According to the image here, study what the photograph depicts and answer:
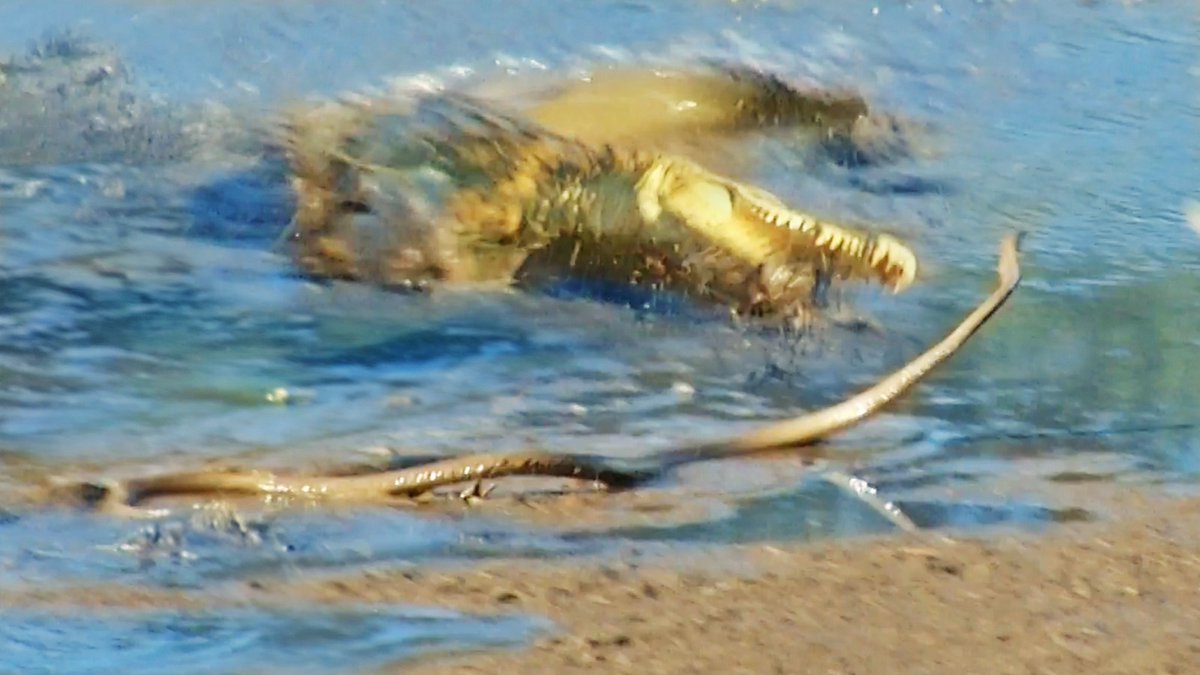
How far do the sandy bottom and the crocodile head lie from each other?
166 cm

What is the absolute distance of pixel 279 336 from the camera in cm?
486

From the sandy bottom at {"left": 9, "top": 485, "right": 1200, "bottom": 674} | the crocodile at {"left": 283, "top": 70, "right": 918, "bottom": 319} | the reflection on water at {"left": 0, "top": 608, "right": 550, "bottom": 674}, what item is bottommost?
the reflection on water at {"left": 0, "top": 608, "right": 550, "bottom": 674}

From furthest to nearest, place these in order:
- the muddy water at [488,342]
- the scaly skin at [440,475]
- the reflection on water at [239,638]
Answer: the scaly skin at [440,475] → the muddy water at [488,342] → the reflection on water at [239,638]

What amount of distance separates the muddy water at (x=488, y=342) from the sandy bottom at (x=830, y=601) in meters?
0.09

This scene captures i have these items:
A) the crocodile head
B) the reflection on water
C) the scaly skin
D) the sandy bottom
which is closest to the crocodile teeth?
the crocodile head

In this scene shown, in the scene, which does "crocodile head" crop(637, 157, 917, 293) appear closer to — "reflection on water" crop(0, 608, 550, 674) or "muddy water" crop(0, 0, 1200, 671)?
"muddy water" crop(0, 0, 1200, 671)

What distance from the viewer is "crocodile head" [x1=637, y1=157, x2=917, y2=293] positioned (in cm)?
523

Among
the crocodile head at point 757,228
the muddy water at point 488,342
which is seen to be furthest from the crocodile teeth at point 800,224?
the muddy water at point 488,342

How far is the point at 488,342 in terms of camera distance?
4.84 metres

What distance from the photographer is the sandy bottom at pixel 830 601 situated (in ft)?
→ 9.76

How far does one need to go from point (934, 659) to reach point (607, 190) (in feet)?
8.65

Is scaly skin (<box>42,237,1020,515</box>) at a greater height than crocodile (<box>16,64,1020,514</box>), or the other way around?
crocodile (<box>16,64,1020,514</box>)

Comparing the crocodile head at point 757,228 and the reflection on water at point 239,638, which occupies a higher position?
the crocodile head at point 757,228

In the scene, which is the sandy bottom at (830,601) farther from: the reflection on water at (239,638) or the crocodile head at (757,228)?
the crocodile head at (757,228)
